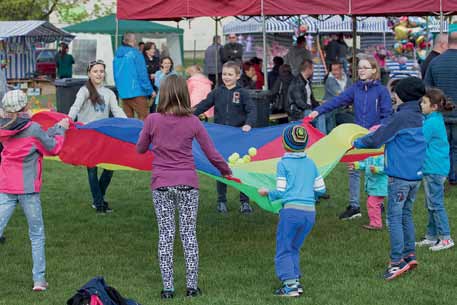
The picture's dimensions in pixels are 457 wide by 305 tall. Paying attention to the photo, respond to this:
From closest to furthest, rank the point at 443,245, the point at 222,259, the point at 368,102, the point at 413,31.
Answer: the point at 222,259 → the point at 443,245 → the point at 368,102 → the point at 413,31

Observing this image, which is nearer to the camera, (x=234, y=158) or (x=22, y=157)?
(x=22, y=157)

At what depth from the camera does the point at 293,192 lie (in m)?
6.20

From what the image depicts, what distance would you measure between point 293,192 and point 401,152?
3.66 feet

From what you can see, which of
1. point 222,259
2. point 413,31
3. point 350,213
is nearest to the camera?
point 222,259

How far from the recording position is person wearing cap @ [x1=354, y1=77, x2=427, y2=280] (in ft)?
22.2

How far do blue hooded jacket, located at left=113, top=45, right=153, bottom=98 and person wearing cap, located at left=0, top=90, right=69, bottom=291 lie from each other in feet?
28.2

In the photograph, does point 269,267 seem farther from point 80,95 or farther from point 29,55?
point 29,55

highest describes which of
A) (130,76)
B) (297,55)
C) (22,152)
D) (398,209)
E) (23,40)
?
(23,40)

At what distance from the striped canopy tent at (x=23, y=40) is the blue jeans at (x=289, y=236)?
80.9ft

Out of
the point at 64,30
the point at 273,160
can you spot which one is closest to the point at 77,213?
the point at 273,160

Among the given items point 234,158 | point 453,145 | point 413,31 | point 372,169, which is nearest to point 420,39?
point 413,31

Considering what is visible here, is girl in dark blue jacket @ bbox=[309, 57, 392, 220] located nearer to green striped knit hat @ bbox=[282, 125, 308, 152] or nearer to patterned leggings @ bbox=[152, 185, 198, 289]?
green striped knit hat @ bbox=[282, 125, 308, 152]

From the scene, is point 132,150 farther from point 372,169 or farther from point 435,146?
point 435,146

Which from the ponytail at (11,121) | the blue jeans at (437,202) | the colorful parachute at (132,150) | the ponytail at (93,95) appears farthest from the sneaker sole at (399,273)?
the ponytail at (93,95)
